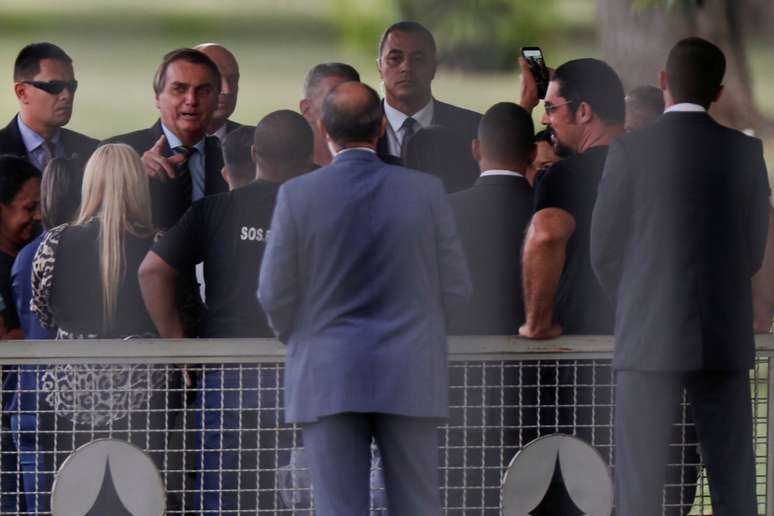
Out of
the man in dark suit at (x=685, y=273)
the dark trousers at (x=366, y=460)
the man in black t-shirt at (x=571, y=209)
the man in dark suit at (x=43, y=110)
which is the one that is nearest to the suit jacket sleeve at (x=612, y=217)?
the man in dark suit at (x=685, y=273)

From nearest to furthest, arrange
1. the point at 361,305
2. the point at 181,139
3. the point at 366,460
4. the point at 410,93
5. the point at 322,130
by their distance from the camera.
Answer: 1. the point at 361,305
2. the point at 366,460
3. the point at 322,130
4. the point at 410,93
5. the point at 181,139

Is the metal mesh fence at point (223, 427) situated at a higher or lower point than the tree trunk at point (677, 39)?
lower

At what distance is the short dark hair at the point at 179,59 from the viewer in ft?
17.3

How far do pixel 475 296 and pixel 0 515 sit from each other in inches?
52.8

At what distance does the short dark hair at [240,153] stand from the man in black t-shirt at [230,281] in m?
0.02

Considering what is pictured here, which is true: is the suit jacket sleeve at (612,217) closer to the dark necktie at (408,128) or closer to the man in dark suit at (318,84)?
the dark necktie at (408,128)

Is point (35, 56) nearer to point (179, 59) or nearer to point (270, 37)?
point (179, 59)

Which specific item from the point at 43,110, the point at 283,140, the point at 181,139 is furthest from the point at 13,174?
the point at 283,140

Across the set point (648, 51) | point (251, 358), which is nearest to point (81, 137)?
point (251, 358)

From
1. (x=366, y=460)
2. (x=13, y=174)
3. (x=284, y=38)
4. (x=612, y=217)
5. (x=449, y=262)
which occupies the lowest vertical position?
(x=366, y=460)

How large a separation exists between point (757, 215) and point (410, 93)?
0.93 metres

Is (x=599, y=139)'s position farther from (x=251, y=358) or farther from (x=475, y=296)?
(x=251, y=358)

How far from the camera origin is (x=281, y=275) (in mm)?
4852

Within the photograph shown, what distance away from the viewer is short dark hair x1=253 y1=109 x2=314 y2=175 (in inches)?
208
